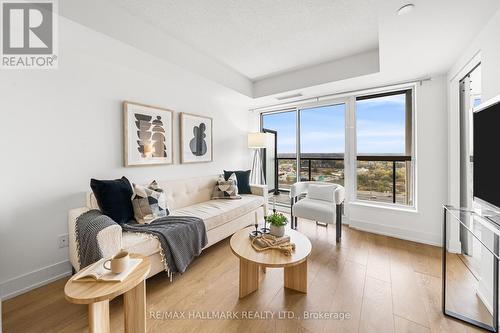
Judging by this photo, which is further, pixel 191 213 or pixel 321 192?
pixel 321 192

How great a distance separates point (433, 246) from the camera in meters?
2.68

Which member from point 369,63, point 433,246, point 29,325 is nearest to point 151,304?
point 29,325

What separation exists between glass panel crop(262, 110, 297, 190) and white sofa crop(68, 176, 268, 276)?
1044mm

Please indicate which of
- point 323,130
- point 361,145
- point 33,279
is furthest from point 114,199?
point 361,145

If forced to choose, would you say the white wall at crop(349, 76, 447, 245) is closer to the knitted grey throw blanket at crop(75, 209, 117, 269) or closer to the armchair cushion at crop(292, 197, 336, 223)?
the armchair cushion at crop(292, 197, 336, 223)

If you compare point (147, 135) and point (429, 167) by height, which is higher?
point (147, 135)

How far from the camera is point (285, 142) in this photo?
14.6ft

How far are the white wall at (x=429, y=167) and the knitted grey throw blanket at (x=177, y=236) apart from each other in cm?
282

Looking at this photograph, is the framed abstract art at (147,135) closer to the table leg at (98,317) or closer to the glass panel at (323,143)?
the table leg at (98,317)

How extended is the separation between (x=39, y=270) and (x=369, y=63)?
4286 millimetres

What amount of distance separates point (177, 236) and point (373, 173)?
10.2 ft

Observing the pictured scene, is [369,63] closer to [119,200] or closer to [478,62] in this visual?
[478,62]

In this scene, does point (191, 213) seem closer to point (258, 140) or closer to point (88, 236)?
point (88, 236)

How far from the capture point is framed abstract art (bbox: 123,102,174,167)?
2.51 metres
